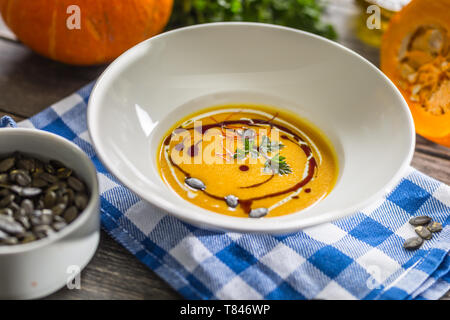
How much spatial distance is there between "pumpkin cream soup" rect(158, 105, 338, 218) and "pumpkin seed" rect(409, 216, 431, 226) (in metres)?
0.20

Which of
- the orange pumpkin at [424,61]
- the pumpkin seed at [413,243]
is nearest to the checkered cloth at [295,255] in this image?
the pumpkin seed at [413,243]

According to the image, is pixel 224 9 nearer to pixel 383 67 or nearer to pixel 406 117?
pixel 383 67

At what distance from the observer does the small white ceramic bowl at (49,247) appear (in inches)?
34.5

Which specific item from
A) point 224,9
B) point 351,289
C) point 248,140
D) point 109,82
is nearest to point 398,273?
point 351,289

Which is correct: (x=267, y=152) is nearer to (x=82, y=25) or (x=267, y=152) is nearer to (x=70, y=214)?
(x=70, y=214)

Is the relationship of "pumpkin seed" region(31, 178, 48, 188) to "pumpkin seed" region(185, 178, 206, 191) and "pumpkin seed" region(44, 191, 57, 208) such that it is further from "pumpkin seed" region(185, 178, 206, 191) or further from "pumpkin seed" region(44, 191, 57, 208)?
"pumpkin seed" region(185, 178, 206, 191)

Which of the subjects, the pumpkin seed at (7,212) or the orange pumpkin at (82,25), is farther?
the orange pumpkin at (82,25)

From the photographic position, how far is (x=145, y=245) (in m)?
1.09

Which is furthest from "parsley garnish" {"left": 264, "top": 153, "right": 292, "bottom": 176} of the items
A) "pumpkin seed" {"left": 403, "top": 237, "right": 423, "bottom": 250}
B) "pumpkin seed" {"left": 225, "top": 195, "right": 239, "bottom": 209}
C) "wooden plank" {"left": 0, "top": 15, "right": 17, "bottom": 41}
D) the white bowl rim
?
"wooden plank" {"left": 0, "top": 15, "right": 17, "bottom": 41}

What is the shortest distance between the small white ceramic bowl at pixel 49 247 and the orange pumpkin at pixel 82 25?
1.64 feet

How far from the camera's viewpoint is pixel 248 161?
1.21 meters

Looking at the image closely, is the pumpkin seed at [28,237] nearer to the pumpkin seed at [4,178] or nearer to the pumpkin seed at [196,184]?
the pumpkin seed at [4,178]

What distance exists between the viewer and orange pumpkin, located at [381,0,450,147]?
1.38 metres

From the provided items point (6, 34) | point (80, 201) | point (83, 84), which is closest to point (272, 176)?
point (80, 201)
